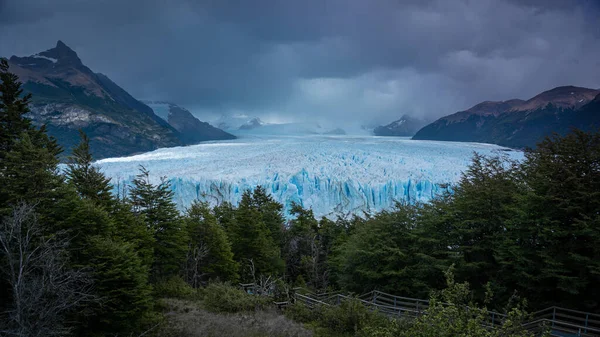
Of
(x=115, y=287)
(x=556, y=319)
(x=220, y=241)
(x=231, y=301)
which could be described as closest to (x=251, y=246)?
(x=220, y=241)

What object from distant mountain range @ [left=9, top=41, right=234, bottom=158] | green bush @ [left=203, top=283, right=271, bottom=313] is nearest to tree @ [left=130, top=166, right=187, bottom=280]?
green bush @ [left=203, top=283, right=271, bottom=313]

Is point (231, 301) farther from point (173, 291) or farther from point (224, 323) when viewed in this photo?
point (173, 291)

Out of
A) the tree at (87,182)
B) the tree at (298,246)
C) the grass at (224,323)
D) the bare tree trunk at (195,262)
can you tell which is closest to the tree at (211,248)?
the bare tree trunk at (195,262)

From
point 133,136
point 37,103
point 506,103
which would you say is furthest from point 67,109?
point 506,103

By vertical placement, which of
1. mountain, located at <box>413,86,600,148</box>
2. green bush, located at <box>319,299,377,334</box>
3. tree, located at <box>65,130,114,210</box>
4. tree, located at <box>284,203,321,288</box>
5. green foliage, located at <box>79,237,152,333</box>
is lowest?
tree, located at <box>284,203,321,288</box>

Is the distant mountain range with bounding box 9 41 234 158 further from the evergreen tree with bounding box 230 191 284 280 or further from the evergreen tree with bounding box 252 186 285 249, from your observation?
the evergreen tree with bounding box 230 191 284 280

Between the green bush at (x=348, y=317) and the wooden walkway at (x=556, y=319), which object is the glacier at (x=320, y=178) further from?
the green bush at (x=348, y=317)

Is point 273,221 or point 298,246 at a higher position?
point 273,221
